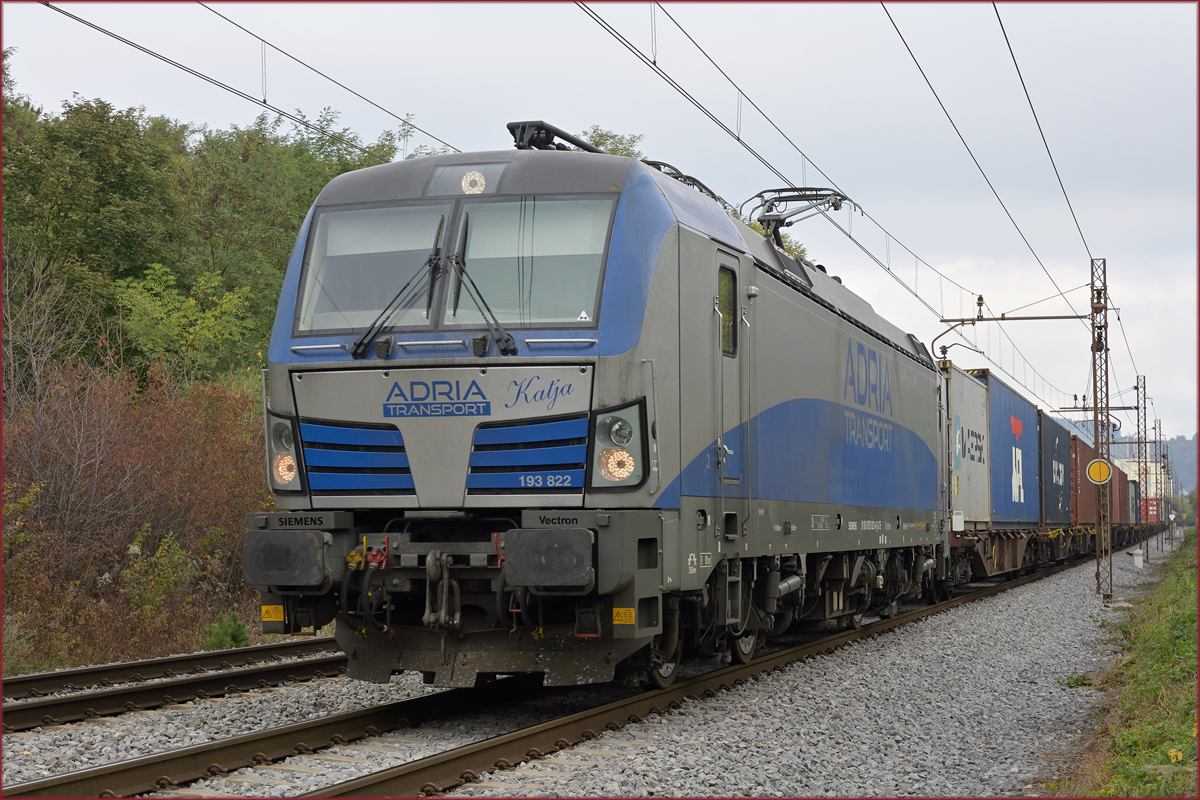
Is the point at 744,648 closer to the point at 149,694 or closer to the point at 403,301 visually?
the point at 403,301

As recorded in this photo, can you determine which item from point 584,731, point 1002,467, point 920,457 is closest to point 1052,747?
point 584,731

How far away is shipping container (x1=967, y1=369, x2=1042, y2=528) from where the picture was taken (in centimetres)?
2497

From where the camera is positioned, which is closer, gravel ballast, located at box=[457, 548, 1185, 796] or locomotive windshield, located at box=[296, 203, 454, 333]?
gravel ballast, located at box=[457, 548, 1185, 796]

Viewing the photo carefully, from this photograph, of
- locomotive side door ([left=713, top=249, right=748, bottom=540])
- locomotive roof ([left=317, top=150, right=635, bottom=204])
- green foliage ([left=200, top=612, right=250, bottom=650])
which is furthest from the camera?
green foliage ([left=200, top=612, right=250, bottom=650])

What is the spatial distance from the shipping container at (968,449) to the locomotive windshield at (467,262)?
521 inches

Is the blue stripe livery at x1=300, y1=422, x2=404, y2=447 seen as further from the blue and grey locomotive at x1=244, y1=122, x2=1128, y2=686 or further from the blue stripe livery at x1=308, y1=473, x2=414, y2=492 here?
the blue stripe livery at x1=308, y1=473, x2=414, y2=492

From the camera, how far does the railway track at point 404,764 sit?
19.4ft

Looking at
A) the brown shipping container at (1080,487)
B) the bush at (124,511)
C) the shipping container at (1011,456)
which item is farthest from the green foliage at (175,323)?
the brown shipping container at (1080,487)

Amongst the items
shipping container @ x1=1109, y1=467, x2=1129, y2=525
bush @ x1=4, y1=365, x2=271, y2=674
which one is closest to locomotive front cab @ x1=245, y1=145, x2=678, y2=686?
bush @ x1=4, y1=365, x2=271, y2=674

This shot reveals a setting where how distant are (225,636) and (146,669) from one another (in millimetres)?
2145

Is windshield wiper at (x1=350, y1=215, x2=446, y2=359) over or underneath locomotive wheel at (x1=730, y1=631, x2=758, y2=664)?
over

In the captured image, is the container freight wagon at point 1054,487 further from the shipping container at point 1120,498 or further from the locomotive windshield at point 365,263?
the locomotive windshield at point 365,263

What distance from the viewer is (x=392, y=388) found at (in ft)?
25.2

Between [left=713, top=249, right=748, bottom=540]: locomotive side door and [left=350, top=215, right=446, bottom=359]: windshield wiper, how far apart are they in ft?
7.43
